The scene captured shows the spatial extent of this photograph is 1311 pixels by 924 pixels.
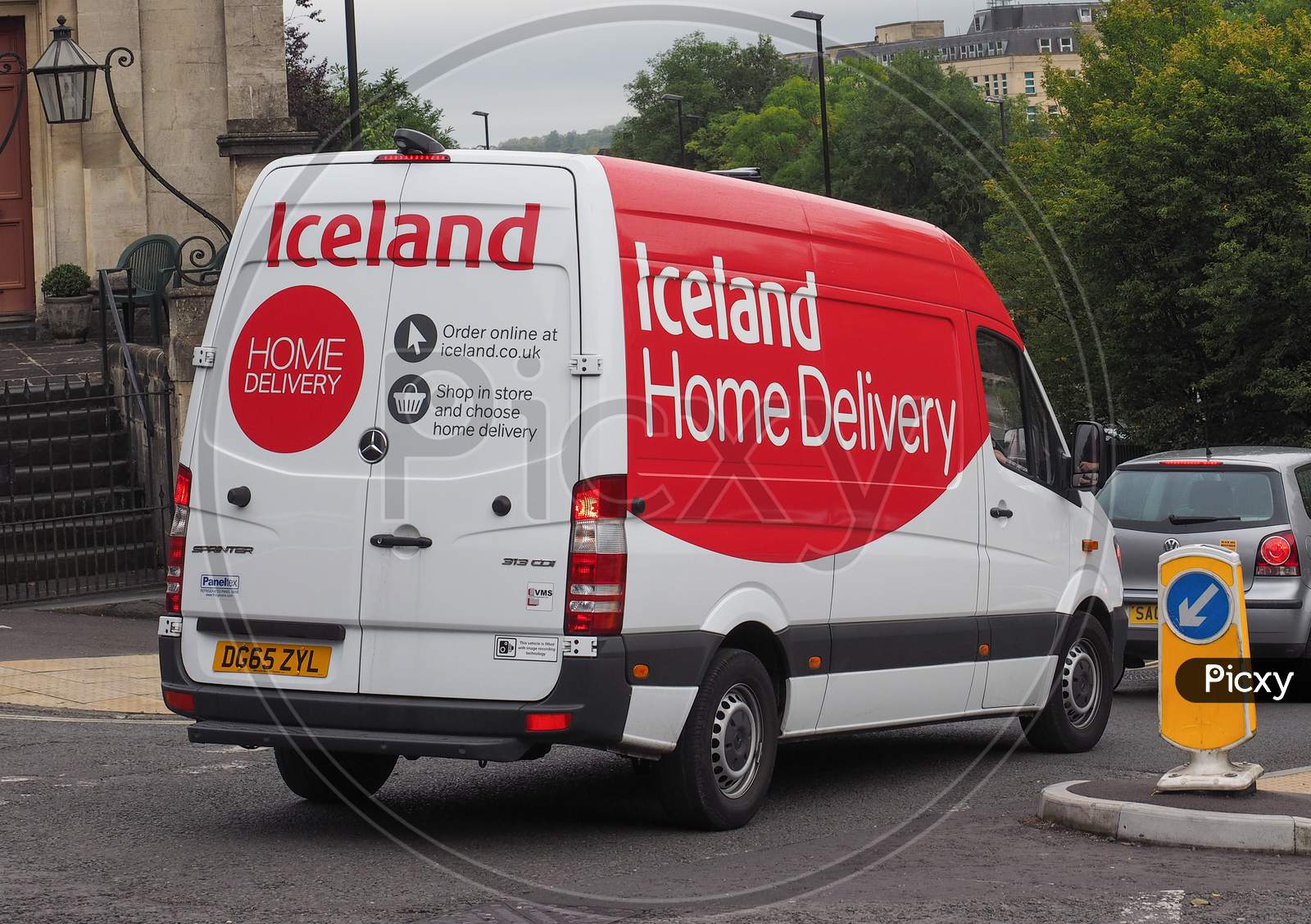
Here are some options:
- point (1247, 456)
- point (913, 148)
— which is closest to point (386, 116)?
point (913, 148)

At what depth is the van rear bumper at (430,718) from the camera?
6734 mm

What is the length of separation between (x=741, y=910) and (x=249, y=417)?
9.09 ft

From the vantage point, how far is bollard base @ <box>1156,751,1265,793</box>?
7.63m

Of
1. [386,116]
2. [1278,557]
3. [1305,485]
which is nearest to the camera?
[1278,557]

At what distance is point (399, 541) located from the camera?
6.98 m

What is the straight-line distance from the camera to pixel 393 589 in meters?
6.99

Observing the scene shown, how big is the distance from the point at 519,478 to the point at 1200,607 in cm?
309

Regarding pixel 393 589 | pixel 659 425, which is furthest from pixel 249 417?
pixel 659 425

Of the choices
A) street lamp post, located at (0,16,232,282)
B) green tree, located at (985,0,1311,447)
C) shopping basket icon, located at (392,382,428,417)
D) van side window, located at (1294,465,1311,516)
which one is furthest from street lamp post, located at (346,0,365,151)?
shopping basket icon, located at (392,382,428,417)

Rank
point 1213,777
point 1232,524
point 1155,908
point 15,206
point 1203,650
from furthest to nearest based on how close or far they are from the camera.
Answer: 1. point 15,206
2. point 1232,524
3. point 1203,650
4. point 1213,777
5. point 1155,908

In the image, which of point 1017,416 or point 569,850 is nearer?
point 569,850

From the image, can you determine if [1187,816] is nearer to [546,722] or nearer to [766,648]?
[766,648]

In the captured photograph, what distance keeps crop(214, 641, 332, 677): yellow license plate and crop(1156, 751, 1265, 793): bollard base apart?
3.52 metres

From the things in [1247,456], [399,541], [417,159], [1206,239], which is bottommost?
[399,541]
